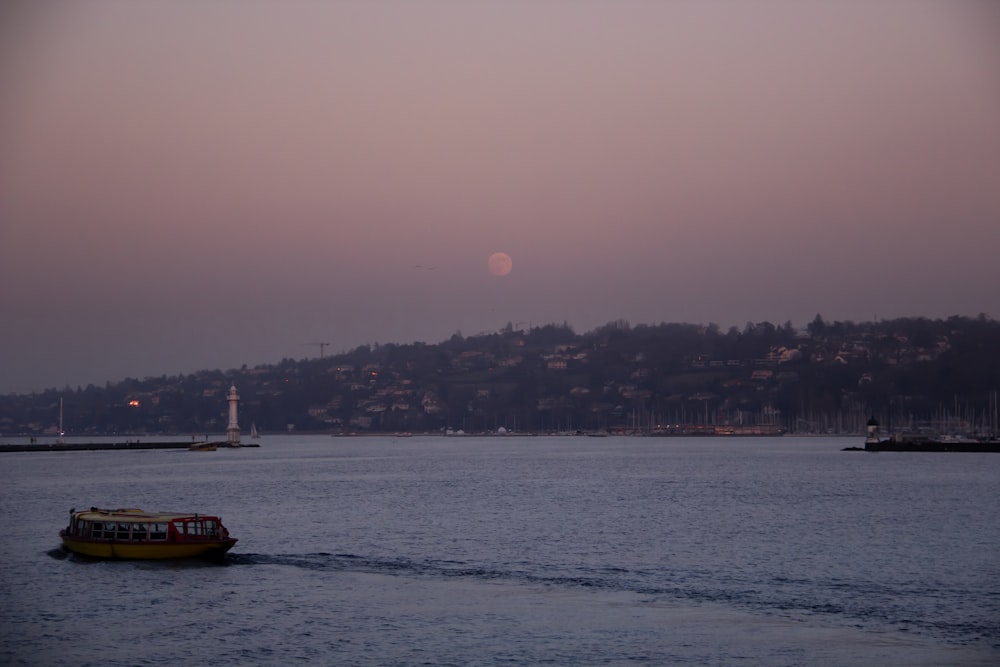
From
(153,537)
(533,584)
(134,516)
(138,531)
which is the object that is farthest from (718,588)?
(134,516)

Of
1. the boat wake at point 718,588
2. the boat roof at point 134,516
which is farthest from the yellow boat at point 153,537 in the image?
the boat wake at point 718,588

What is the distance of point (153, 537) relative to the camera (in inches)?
1804

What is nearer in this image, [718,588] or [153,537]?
[718,588]

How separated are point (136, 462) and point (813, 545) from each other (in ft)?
373

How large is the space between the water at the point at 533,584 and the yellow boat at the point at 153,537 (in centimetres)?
62

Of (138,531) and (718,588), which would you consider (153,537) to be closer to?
(138,531)

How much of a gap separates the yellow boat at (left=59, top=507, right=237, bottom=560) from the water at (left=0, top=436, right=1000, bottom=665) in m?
0.62

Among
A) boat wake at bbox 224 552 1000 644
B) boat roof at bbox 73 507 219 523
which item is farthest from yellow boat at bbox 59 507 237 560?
boat wake at bbox 224 552 1000 644

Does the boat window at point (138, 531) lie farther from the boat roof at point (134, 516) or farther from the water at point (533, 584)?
the water at point (533, 584)

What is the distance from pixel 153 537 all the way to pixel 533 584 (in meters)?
15.9

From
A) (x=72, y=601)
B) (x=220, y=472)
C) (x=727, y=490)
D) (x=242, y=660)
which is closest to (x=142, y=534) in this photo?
(x=72, y=601)

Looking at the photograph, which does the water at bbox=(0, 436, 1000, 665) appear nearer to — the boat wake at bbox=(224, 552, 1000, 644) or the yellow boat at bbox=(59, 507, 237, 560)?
the boat wake at bbox=(224, 552, 1000, 644)

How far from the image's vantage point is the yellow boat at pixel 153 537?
148ft

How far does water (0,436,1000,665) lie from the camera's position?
3069 centimetres
